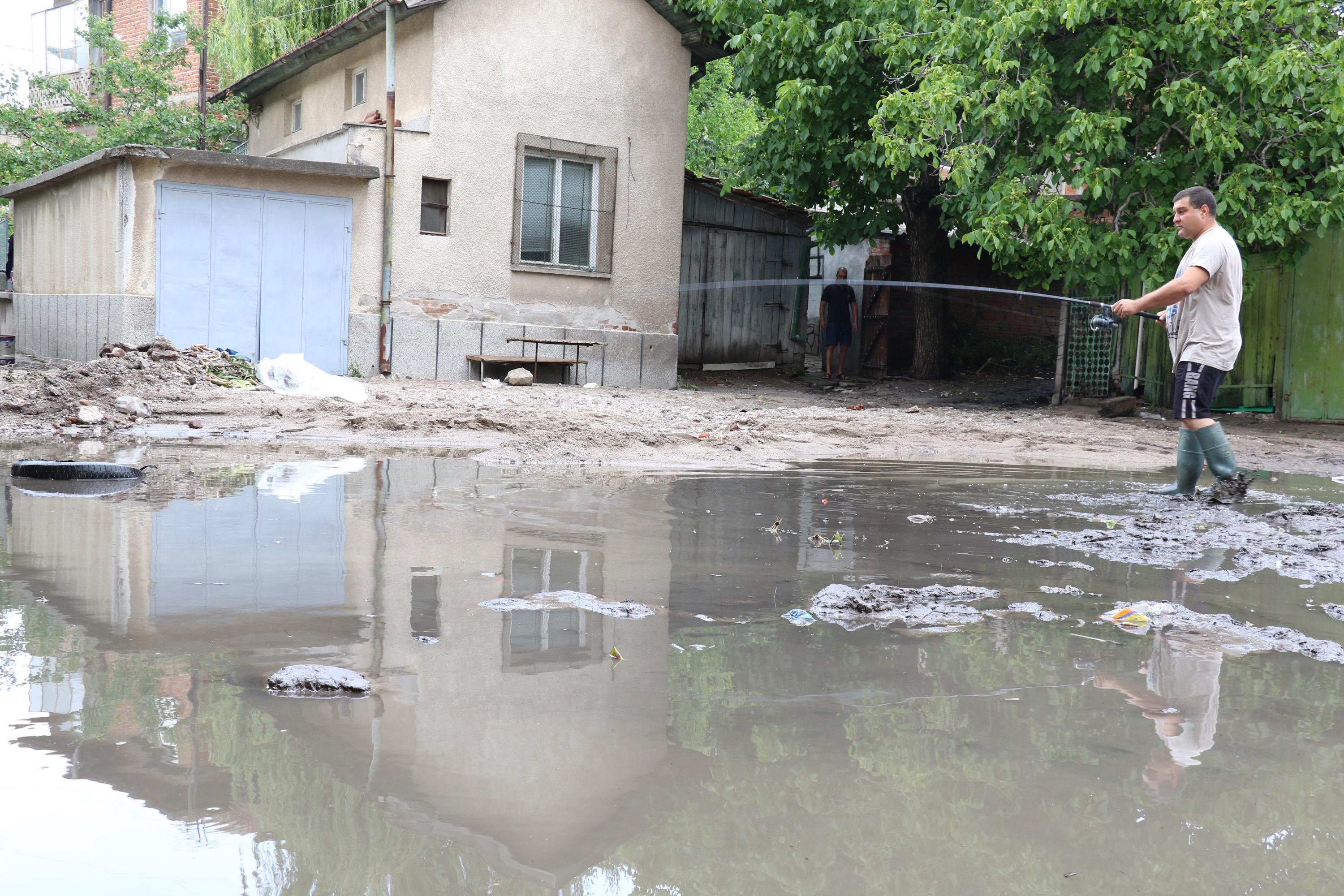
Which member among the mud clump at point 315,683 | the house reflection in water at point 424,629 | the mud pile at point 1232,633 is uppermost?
the mud pile at point 1232,633

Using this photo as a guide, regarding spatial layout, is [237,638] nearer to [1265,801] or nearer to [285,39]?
[1265,801]

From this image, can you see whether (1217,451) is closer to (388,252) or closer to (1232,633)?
(1232,633)

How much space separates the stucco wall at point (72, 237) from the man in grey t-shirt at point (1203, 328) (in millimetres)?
10211

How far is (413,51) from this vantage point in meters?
13.0

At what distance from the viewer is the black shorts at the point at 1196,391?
610cm

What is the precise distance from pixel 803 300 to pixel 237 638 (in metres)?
16.0

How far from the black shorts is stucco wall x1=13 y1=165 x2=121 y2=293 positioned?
10.3 m

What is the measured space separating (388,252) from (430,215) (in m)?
0.72

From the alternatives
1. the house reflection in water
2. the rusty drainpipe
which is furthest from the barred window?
the house reflection in water

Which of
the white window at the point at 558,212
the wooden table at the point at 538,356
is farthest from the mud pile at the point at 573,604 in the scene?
the white window at the point at 558,212

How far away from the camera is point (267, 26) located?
18766mm

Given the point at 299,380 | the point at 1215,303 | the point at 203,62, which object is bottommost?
the point at 299,380

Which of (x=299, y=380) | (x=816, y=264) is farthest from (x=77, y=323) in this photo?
(x=816, y=264)

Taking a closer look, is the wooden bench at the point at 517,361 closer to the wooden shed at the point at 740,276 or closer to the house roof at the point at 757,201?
the wooden shed at the point at 740,276
